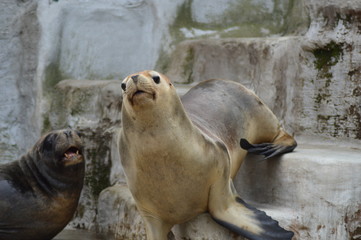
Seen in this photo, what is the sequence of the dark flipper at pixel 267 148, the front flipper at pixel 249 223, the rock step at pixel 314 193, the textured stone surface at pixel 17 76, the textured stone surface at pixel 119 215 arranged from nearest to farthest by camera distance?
1. the front flipper at pixel 249 223
2. the rock step at pixel 314 193
3. the dark flipper at pixel 267 148
4. the textured stone surface at pixel 119 215
5. the textured stone surface at pixel 17 76

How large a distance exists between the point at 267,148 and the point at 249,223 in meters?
0.79

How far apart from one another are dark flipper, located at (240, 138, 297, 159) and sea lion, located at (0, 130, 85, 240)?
3.99 ft

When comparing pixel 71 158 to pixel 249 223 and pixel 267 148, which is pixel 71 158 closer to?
pixel 267 148

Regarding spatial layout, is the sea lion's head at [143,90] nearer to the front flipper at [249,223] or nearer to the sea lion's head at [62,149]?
the front flipper at [249,223]

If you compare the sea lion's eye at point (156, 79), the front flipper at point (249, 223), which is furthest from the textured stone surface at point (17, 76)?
the sea lion's eye at point (156, 79)

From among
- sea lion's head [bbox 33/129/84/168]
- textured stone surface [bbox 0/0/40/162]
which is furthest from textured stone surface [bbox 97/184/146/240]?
textured stone surface [bbox 0/0/40/162]

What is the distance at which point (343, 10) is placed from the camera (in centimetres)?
439

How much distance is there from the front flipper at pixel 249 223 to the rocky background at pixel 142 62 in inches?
30.6

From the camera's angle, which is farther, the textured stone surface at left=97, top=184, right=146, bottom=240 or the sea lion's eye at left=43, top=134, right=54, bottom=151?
the sea lion's eye at left=43, top=134, right=54, bottom=151

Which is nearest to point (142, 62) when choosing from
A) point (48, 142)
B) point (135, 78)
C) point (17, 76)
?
point (17, 76)

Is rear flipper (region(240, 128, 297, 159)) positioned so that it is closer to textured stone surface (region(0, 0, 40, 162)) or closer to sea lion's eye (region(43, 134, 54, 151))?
sea lion's eye (region(43, 134, 54, 151))

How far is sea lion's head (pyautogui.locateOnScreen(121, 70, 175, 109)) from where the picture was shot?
9.59 feet

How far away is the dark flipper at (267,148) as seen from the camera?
388cm

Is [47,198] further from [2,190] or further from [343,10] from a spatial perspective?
[343,10]
